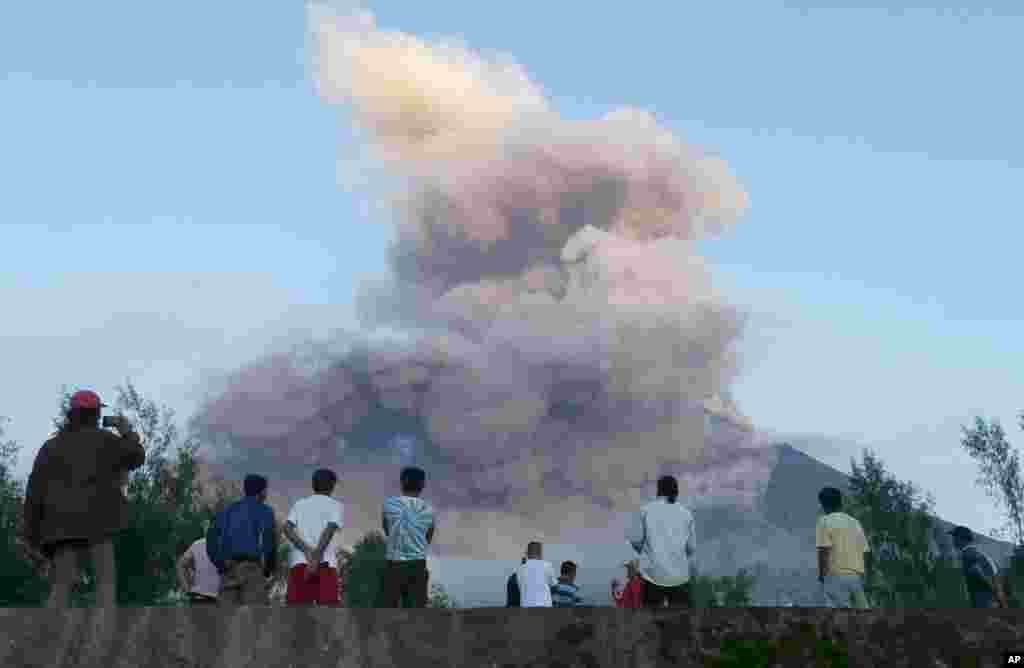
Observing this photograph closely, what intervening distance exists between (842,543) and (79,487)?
26.7 feet

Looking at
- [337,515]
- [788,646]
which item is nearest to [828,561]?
[337,515]

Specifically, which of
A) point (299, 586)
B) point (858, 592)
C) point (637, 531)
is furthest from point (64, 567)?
point (858, 592)

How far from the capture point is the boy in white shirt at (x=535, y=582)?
14.3 meters

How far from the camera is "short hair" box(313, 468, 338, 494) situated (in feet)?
39.6

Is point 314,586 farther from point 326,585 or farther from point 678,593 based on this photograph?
point 678,593

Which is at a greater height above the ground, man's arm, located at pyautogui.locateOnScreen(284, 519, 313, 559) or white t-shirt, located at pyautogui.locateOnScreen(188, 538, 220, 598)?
man's arm, located at pyautogui.locateOnScreen(284, 519, 313, 559)

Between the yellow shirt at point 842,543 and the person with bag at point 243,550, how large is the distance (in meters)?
6.05

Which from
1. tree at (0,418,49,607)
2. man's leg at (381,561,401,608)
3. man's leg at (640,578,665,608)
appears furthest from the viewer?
tree at (0,418,49,607)

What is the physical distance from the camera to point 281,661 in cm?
713

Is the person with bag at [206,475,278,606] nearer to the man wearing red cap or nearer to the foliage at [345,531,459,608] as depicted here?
the man wearing red cap

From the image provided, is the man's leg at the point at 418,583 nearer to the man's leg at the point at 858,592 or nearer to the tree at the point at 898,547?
the man's leg at the point at 858,592

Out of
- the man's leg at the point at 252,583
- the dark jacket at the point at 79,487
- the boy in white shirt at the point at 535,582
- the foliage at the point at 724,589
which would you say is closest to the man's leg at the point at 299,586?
the man's leg at the point at 252,583

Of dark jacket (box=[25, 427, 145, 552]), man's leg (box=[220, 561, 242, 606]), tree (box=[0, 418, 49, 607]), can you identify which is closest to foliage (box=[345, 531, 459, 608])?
tree (box=[0, 418, 49, 607])

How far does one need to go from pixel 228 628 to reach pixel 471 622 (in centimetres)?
144
